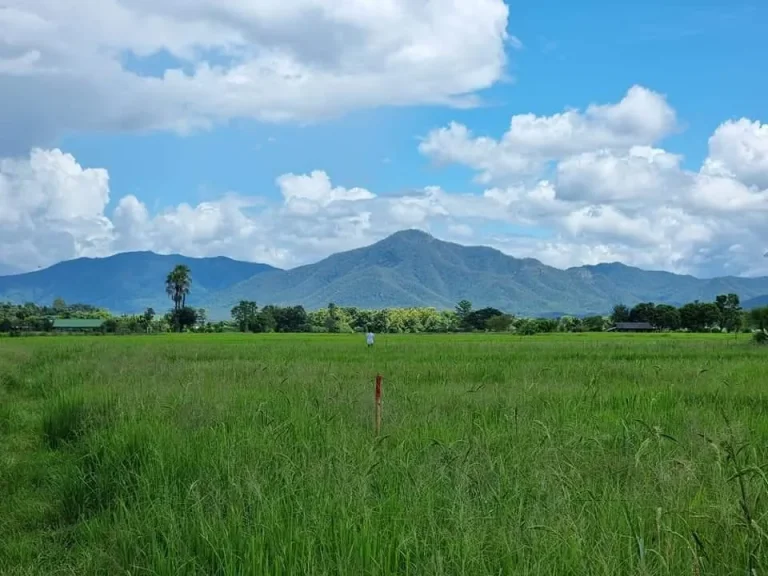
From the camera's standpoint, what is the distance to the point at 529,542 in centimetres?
394

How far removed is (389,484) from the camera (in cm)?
515

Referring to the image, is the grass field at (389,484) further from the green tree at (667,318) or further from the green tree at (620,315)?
the green tree at (620,315)

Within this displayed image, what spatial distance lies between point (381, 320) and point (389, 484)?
373ft

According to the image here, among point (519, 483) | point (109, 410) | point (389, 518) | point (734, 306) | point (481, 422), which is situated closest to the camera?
point (389, 518)

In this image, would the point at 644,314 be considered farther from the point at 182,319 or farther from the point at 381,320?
the point at 182,319

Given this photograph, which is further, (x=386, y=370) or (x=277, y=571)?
(x=386, y=370)

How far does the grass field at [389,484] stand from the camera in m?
3.90

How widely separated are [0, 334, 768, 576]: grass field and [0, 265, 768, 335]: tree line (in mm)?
68638

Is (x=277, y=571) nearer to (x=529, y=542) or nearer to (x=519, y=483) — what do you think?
(x=529, y=542)

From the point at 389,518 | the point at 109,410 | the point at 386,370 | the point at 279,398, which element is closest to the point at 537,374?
the point at 386,370

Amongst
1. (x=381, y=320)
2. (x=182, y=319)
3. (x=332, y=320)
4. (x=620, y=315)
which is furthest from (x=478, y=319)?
(x=182, y=319)

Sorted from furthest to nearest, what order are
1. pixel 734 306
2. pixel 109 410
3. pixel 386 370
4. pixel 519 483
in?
pixel 734 306
pixel 386 370
pixel 109 410
pixel 519 483

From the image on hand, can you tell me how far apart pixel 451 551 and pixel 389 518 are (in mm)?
745

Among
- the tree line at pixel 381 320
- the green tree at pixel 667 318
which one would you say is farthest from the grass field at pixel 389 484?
the green tree at pixel 667 318
